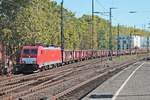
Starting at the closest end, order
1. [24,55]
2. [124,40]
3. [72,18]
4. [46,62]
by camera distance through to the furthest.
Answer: [24,55] < [46,62] < [72,18] < [124,40]

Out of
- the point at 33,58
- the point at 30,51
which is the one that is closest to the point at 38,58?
the point at 33,58

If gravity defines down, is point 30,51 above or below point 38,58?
above

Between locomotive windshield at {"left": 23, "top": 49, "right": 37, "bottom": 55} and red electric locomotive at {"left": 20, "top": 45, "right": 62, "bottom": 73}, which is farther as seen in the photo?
locomotive windshield at {"left": 23, "top": 49, "right": 37, "bottom": 55}

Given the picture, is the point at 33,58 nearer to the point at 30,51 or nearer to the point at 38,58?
the point at 38,58

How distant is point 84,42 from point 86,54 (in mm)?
56648

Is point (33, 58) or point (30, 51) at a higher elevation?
point (30, 51)

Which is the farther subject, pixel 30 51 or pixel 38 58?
pixel 30 51

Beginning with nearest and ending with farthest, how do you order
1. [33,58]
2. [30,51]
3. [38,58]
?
1. [33,58]
2. [38,58]
3. [30,51]

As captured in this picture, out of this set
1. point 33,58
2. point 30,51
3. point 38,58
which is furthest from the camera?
point 30,51

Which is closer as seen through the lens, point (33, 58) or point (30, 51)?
point (33, 58)

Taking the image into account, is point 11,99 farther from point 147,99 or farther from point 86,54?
point 86,54

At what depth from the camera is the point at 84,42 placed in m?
149

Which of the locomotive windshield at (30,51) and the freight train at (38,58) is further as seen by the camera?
the locomotive windshield at (30,51)

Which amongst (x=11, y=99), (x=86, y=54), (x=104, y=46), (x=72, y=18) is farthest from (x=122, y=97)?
(x=104, y=46)
